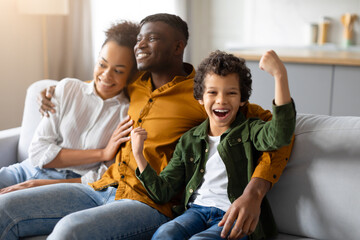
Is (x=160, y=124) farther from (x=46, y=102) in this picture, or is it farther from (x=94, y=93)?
(x=46, y=102)

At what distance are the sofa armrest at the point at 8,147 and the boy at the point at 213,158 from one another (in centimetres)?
90

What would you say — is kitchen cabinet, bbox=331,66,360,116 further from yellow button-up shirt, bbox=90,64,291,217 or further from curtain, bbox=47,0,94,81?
curtain, bbox=47,0,94,81

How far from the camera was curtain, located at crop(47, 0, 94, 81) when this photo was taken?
381 cm

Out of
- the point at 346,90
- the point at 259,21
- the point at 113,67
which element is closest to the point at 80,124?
the point at 113,67

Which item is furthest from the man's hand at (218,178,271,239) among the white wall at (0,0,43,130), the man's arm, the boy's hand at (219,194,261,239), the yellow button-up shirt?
the white wall at (0,0,43,130)

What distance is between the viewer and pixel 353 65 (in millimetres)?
2777

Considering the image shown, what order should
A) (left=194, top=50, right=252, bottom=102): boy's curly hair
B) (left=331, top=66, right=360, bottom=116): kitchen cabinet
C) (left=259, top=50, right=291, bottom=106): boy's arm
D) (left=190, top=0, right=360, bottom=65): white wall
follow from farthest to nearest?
(left=190, top=0, right=360, bottom=65): white wall < (left=331, top=66, right=360, bottom=116): kitchen cabinet < (left=194, top=50, right=252, bottom=102): boy's curly hair < (left=259, top=50, right=291, bottom=106): boy's arm

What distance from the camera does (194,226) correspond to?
57.5 inches

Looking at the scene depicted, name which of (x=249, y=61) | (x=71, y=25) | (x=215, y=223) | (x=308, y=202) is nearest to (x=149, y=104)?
(x=215, y=223)

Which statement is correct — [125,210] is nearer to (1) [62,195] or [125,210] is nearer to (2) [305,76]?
(1) [62,195]

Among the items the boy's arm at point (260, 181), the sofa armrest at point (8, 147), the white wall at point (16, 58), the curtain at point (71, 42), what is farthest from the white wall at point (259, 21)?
the boy's arm at point (260, 181)

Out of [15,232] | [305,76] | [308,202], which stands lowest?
[15,232]

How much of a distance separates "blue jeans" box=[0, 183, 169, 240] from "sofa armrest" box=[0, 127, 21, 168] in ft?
1.98

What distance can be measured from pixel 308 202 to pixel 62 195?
2.86 feet
